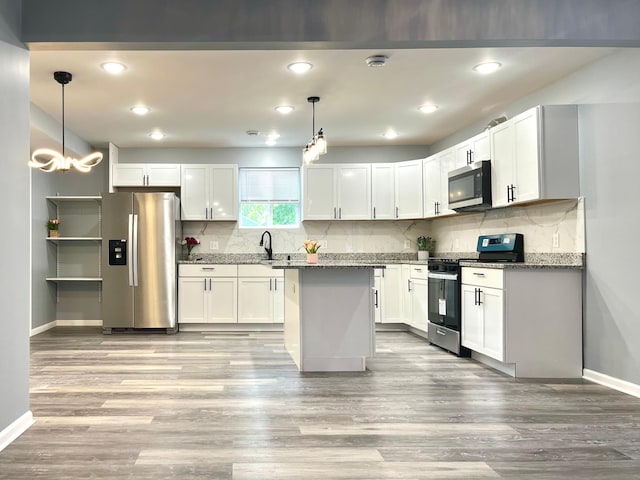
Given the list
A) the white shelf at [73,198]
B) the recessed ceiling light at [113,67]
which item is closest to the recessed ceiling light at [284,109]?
the recessed ceiling light at [113,67]

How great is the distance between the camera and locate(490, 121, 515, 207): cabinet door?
4.25 meters

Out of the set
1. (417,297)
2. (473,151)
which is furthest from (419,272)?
(473,151)

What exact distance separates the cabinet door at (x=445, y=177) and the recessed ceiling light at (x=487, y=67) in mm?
1530

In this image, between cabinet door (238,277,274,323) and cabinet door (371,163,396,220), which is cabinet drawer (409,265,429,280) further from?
cabinet door (238,277,274,323)

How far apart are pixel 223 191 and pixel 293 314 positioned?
2723mm

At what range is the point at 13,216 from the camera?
2557mm

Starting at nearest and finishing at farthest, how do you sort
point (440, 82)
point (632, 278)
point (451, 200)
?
point (632, 278) < point (440, 82) < point (451, 200)

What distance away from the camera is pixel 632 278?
336 centimetres

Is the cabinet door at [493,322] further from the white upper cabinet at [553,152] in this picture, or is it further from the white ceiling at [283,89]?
the white ceiling at [283,89]

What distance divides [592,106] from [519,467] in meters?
2.78

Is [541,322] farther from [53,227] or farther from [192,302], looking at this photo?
[53,227]

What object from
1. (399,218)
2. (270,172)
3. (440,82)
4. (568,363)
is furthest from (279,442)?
(270,172)

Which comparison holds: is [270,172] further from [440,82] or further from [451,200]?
[440,82]

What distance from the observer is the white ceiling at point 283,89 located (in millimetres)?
3604
